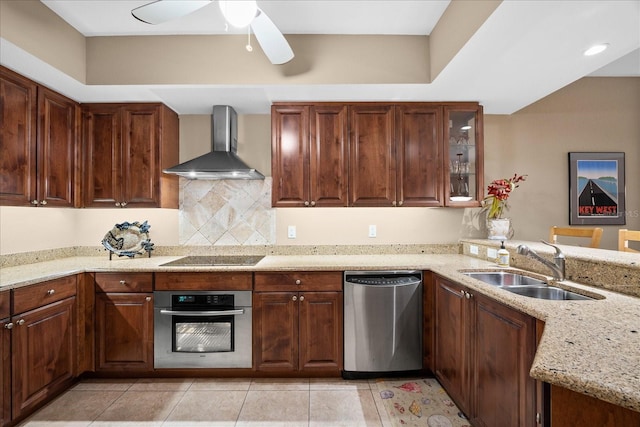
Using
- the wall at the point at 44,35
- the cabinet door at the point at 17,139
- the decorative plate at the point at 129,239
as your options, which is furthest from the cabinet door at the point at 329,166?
the cabinet door at the point at 17,139

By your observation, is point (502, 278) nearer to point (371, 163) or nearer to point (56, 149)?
→ point (371, 163)

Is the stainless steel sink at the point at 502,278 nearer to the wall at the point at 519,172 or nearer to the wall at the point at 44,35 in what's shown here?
the wall at the point at 519,172

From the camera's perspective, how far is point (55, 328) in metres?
2.09

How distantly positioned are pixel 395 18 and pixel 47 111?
2826 millimetres

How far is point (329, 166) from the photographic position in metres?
2.72

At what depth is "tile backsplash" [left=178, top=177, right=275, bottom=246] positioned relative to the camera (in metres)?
3.02

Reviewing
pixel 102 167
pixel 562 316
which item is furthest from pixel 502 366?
pixel 102 167

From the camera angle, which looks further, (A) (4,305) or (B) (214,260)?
(B) (214,260)

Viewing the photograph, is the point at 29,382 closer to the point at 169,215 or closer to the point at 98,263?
the point at 98,263

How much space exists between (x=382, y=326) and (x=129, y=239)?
243 centimetres

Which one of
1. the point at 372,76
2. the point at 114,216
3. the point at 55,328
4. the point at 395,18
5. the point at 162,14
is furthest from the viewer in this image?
the point at 114,216

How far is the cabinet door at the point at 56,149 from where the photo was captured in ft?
7.72

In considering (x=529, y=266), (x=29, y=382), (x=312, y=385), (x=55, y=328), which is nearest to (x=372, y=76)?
(x=529, y=266)

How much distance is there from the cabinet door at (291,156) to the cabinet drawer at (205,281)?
74 cm
